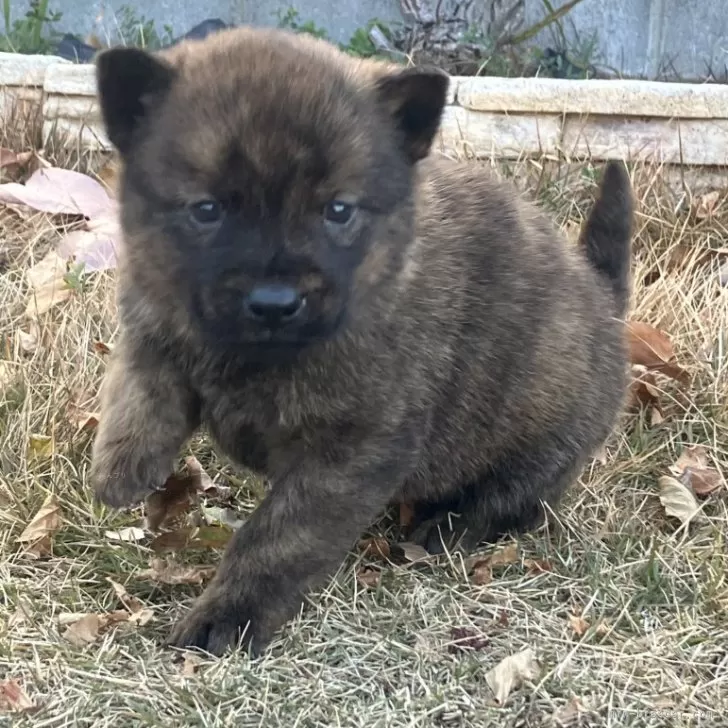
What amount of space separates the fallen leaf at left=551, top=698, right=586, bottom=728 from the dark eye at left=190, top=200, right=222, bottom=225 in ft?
4.22

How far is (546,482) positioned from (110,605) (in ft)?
4.17

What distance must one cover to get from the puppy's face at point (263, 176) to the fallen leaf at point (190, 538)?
672 mm

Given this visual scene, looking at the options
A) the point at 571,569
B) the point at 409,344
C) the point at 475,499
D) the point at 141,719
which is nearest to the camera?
the point at 141,719

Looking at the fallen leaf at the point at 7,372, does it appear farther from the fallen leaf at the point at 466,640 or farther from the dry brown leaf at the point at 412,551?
the fallen leaf at the point at 466,640

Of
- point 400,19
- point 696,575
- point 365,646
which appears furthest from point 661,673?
point 400,19

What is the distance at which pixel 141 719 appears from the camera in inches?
95.1

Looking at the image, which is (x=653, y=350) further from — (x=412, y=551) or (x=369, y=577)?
(x=369, y=577)

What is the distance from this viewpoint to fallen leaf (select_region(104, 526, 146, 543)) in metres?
3.13

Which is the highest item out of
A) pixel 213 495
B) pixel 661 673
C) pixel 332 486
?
pixel 332 486

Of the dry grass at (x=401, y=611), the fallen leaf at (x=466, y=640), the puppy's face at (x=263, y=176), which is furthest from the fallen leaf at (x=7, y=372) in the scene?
the fallen leaf at (x=466, y=640)

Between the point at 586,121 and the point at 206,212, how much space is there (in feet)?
10.1

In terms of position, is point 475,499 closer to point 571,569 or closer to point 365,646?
point 571,569

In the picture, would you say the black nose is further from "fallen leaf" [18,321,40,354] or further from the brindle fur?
"fallen leaf" [18,321,40,354]

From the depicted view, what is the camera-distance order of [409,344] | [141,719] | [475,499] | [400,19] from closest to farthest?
[141,719] < [409,344] < [475,499] < [400,19]
